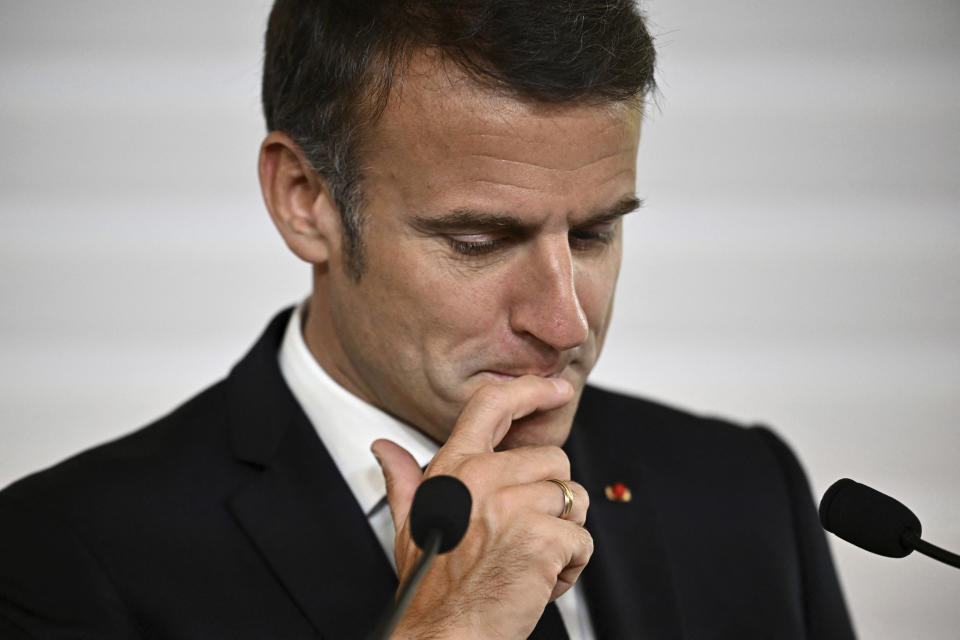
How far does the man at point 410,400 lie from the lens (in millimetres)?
1589

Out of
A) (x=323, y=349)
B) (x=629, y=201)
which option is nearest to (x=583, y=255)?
(x=629, y=201)

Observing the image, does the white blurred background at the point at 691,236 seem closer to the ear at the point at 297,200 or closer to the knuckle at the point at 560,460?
the ear at the point at 297,200

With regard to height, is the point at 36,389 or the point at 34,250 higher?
the point at 34,250

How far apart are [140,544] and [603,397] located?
990 mm

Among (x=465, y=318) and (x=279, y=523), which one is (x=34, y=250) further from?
(x=465, y=318)

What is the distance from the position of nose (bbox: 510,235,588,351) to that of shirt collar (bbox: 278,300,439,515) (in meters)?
0.37

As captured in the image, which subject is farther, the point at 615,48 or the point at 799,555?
the point at 799,555

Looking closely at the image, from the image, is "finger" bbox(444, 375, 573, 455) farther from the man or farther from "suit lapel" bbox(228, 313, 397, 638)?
"suit lapel" bbox(228, 313, 397, 638)

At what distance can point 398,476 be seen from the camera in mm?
1639

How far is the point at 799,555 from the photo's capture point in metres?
2.20

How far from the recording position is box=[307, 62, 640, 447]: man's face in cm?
160

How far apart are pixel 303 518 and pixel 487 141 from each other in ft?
2.24

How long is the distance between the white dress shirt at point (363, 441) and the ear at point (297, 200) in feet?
0.78

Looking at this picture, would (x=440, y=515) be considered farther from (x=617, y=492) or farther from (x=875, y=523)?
(x=617, y=492)
